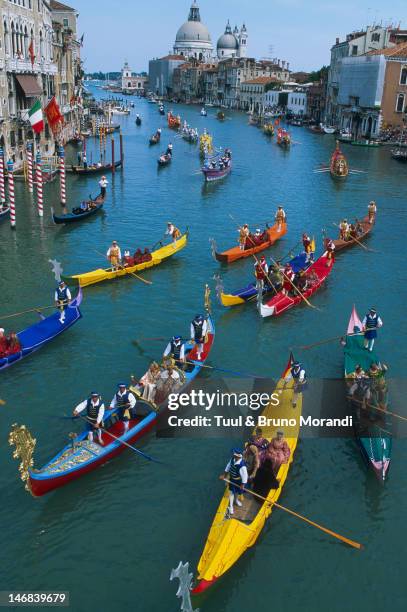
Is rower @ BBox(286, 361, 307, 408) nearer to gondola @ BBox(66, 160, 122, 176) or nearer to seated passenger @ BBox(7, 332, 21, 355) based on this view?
seated passenger @ BBox(7, 332, 21, 355)

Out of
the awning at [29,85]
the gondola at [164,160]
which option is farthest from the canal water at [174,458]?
the gondola at [164,160]

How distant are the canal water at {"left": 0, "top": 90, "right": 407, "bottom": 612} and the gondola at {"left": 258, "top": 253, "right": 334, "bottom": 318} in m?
0.42

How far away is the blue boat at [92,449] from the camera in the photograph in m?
11.5

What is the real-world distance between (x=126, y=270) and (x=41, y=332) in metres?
7.15

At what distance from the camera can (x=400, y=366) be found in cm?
1738

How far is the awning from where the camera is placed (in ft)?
133

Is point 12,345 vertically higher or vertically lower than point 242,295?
lower

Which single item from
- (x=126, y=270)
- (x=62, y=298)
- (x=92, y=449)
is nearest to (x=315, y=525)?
(x=92, y=449)

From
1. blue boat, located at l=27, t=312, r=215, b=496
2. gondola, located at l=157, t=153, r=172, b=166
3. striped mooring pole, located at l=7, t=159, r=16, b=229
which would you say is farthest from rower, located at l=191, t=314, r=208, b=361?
gondola, located at l=157, t=153, r=172, b=166

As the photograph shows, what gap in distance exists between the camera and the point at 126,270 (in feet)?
79.1

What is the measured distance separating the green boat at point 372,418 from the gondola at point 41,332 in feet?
30.6

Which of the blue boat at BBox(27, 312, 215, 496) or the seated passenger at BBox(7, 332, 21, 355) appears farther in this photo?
the seated passenger at BBox(7, 332, 21, 355)

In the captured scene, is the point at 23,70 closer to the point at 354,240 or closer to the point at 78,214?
the point at 78,214

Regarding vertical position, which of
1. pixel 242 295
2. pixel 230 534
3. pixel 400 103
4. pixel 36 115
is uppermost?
pixel 400 103
